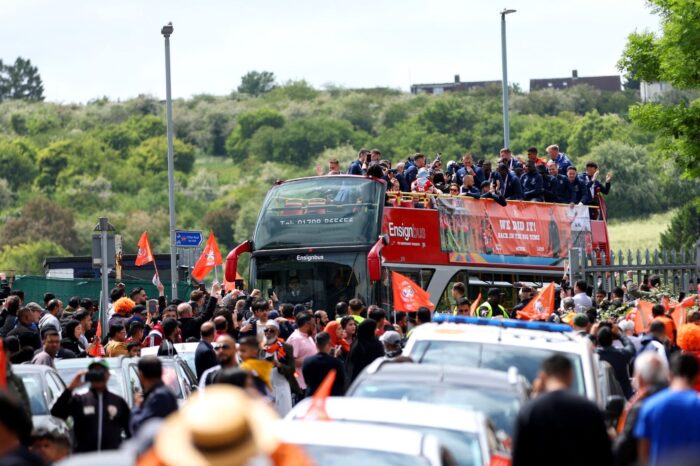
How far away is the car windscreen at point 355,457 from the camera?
26.5ft

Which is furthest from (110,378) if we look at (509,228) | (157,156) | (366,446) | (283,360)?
(157,156)

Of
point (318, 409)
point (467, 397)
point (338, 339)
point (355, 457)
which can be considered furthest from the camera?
point (338, 339)

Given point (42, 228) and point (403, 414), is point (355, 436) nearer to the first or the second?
point (403, 414)

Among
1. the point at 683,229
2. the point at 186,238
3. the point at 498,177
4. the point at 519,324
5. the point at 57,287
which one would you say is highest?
the point at 498,177

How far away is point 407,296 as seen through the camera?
22.4m

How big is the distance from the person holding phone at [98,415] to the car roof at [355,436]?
2807 millimetres

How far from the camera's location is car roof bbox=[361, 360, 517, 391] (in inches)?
403

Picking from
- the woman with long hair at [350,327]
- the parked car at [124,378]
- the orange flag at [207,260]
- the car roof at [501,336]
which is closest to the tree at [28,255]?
the orange flag at [207,260]

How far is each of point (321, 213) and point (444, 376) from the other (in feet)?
50.1

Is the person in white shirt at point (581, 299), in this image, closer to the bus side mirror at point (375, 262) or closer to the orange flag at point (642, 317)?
the orange flag at point (642, 317)

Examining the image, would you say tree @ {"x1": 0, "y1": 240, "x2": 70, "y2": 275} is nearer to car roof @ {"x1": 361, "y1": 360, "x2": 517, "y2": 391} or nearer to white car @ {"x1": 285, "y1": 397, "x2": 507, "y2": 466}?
car roof @ {"x1": 361, "y1": 360, "x2": 517, "y2": 391}

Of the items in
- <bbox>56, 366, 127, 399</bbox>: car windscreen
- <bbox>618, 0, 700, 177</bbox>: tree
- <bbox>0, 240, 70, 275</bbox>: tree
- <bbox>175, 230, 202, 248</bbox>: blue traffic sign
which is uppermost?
<bbox>618, 0, 700, 177</bbox>: tree

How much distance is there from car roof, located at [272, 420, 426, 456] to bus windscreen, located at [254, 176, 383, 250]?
54.1 ft

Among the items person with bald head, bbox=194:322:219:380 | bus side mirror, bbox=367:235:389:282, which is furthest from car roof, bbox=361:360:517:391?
bus side mirror, bbox=367:235:389:282
